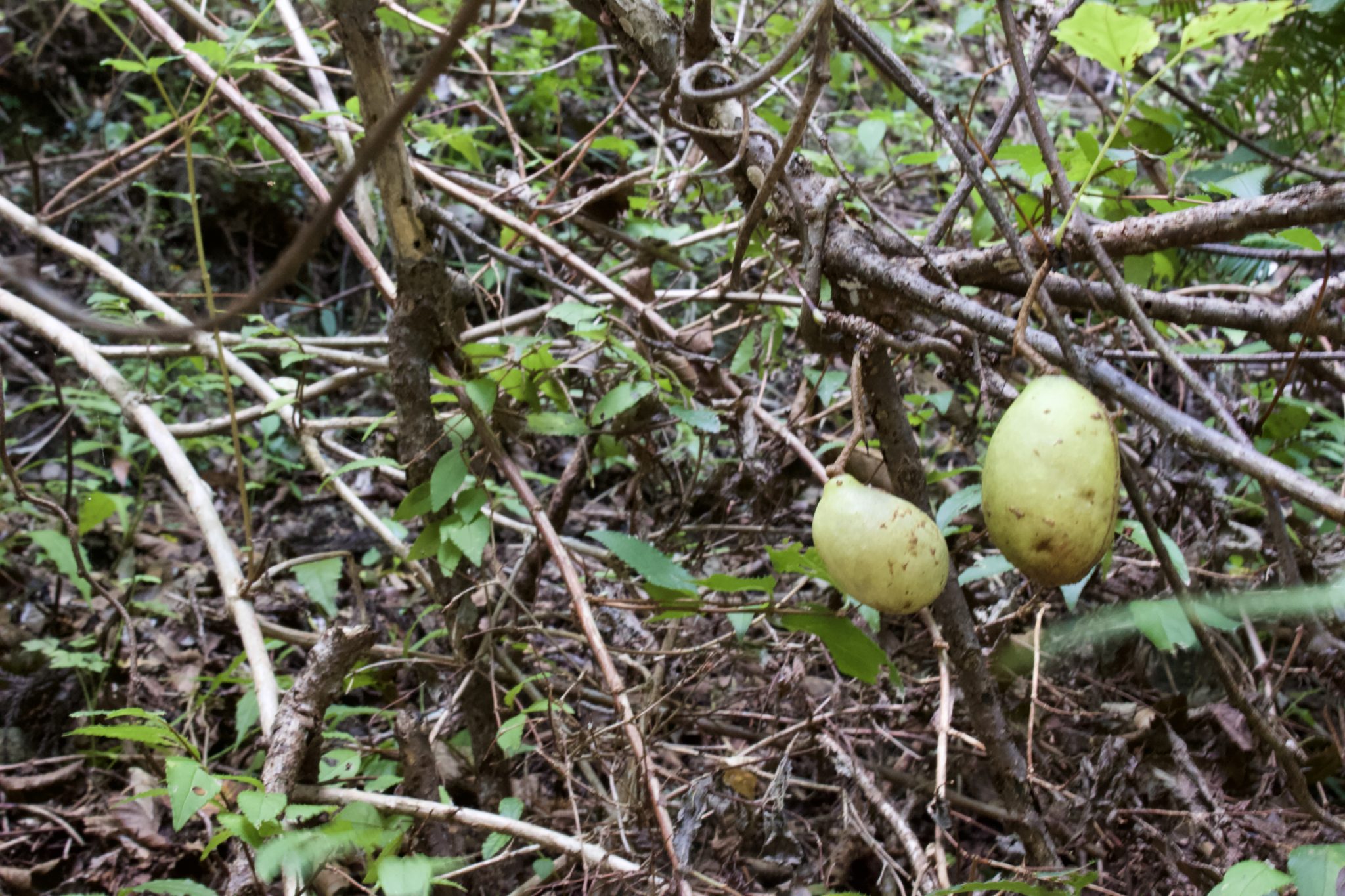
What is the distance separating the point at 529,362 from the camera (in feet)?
4.83

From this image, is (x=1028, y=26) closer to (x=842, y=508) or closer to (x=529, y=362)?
(x=529, y=362)

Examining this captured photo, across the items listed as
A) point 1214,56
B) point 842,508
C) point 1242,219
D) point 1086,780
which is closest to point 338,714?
point 842,508

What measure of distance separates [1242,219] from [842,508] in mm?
464

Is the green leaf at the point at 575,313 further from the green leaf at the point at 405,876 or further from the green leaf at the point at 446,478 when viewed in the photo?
the green leaf at the point at 405,876

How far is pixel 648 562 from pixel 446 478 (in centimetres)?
41

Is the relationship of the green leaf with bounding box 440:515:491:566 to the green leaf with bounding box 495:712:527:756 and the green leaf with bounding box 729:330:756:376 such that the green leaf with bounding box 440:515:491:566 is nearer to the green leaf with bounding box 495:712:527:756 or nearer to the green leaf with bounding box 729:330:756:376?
the green leaf with bounding box 495:712:527:756

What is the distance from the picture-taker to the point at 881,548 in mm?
825

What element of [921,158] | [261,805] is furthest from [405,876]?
[921,158]

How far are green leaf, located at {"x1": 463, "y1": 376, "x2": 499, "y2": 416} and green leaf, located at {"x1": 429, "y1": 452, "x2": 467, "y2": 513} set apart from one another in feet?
0.30

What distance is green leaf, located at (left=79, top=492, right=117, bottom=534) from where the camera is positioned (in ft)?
7.10

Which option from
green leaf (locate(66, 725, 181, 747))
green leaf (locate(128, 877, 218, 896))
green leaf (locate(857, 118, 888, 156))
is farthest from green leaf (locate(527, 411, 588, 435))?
green leaf (locate(857, 118, 888, 156))

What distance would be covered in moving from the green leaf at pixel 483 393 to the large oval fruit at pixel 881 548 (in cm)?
68

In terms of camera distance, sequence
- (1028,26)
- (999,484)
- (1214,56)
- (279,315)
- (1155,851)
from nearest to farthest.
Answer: (999,484) < (1155,851) < (1028,26) < (279,315) < (1214,56)

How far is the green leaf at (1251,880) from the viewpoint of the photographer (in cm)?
91
